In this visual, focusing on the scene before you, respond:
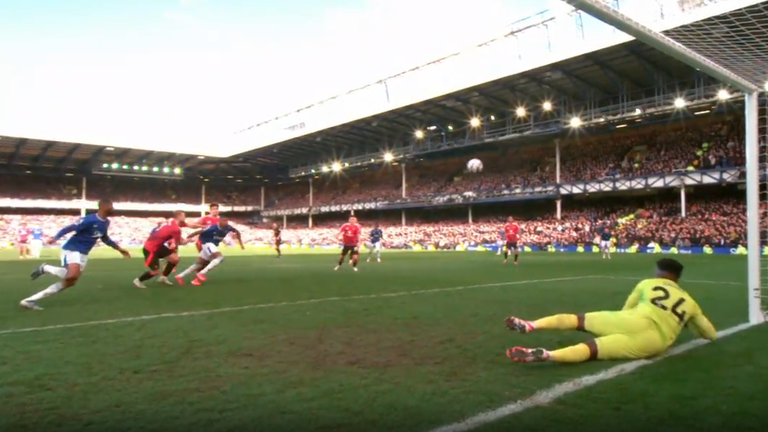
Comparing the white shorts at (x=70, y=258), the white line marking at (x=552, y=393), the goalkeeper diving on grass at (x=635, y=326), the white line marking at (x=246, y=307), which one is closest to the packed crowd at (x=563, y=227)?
the white line marking at (x=246, y=307)

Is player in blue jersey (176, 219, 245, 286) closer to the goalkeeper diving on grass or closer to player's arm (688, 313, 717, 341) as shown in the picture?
the goalkeeper diving on grass

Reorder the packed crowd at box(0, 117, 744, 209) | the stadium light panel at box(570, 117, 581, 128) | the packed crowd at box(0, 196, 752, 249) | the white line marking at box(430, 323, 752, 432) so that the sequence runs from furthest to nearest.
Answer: the stadium light panel at box(570, 117, 581, 128)
the packed crowd at box(0, 117, 744, 209)
the packed crowd at box(0, 196, 752, 249)
the white line marking at box(430, 323, 752, 432)

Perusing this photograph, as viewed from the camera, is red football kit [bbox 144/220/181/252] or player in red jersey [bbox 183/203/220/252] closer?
red football kit [bbox 144/220/181/252]

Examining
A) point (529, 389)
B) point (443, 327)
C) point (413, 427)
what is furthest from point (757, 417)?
point (443, 327)

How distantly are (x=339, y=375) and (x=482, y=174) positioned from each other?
48.8m

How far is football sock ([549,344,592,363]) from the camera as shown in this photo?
15.9 feet

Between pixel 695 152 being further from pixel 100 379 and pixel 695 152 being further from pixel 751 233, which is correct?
pixel 100 379

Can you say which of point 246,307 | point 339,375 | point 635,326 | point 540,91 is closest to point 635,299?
point 635,326

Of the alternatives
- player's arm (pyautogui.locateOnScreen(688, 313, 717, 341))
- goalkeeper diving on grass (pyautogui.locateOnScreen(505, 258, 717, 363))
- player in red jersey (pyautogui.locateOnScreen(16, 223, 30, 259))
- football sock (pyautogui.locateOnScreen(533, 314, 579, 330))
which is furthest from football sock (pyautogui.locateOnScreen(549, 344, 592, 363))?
player in red jersey (pyautogui.locateOnScreen(16, 223, 30, 259))

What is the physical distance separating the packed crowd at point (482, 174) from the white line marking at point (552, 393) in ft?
114

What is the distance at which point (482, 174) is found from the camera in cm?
5206

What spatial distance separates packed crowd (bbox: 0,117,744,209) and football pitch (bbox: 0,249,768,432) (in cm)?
3367

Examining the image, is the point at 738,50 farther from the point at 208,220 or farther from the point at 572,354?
the point at 208,220

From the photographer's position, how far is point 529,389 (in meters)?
4.19
